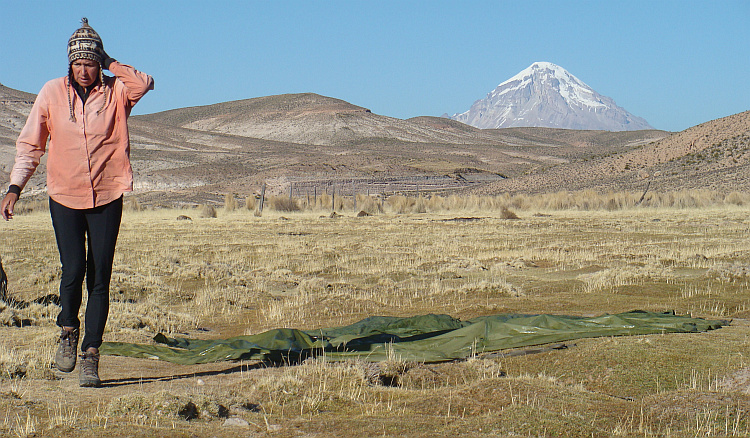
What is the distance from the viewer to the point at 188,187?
70.4 meters

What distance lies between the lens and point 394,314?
917cm

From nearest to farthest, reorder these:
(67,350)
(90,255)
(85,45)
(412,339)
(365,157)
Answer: (85,45)
(90,255)
(67,350)
(412,339)
(365,157)

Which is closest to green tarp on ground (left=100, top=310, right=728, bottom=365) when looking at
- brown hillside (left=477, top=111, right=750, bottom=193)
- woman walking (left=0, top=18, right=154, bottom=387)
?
woman walking (left=0, top=18, right=154, bottom=387)

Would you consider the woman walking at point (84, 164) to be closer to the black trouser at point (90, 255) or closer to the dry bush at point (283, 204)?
the black trouser at point (90, 255)

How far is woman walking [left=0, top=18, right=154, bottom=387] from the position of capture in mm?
4656

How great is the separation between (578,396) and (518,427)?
32.8 inches

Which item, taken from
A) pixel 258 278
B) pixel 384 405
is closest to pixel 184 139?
pixel 258 278

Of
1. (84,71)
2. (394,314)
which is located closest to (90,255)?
(84,71)

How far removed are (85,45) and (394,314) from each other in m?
5.38

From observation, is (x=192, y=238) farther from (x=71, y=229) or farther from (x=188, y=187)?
(x=188, y=187)

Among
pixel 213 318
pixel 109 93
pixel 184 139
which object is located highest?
pixel 184 139

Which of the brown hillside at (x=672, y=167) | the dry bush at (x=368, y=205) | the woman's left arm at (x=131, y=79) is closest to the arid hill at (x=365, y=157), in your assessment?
the brown hillside at (x=672, y=167)

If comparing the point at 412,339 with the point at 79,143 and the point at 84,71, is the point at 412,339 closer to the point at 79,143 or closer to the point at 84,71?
the point at 79,143

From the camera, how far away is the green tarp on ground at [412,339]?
19.9ft
